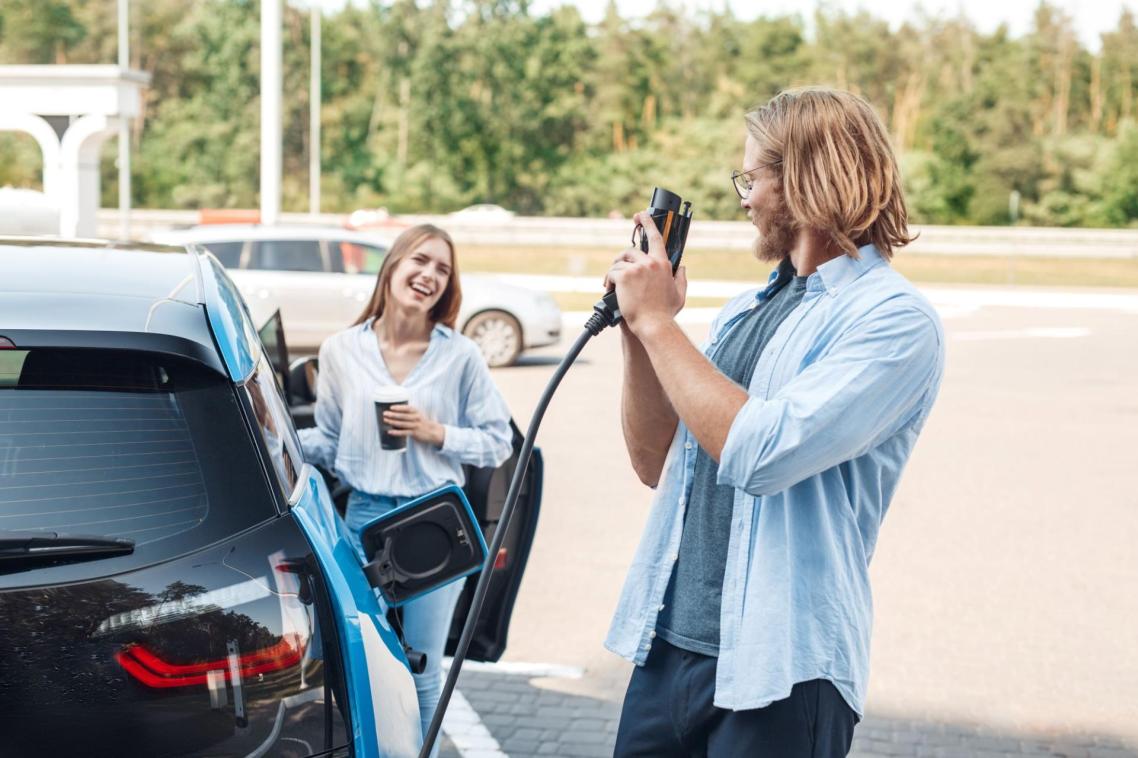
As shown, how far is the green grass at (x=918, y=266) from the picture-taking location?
3916 centimetres

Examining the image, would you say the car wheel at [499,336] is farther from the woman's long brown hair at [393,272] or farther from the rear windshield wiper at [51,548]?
the rear windshield wiper at [51,548]

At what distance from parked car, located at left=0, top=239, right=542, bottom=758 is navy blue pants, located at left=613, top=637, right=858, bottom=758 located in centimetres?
44

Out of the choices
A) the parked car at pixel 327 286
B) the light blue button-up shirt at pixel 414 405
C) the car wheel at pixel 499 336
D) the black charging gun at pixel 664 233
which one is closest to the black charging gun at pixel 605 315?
the black charging gun at pixel 664 233

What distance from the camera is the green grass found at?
39.2 meters

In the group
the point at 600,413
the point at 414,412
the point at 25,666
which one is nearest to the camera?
the point at 25,666

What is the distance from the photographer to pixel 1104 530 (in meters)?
8.35

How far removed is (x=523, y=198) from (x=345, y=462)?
74.0 metres

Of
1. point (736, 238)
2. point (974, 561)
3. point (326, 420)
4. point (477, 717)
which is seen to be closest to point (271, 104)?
point (974, 561)

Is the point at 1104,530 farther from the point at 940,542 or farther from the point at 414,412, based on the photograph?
the point at 414,412

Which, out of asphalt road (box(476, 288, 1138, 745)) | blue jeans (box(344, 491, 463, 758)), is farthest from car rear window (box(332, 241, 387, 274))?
blue jeans (box(344, 491, 463, 758))

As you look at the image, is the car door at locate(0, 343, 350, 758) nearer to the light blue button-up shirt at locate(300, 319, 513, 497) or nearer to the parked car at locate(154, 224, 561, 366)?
the light blue button-up shirt at locate(300, 319, 513, 497)

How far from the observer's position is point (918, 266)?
43125 mm

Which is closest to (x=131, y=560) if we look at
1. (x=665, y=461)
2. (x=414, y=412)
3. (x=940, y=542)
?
(x=665, y=461)

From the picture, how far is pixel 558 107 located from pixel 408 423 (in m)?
73.5
